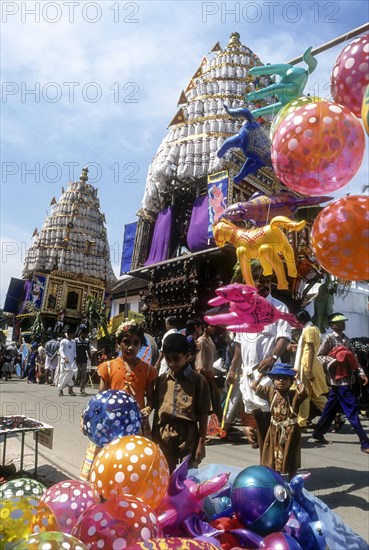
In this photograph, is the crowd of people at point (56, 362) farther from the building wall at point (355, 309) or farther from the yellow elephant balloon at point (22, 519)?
the yellow elephant balloon at point (22, 519)

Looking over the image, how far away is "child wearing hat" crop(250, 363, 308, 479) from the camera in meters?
3.77

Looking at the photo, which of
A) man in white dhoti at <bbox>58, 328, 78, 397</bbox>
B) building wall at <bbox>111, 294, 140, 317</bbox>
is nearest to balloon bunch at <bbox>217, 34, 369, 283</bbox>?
man in white dhoti at <bbox>58, 328, 78, 397</bbox>

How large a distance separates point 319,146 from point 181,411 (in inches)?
80.9

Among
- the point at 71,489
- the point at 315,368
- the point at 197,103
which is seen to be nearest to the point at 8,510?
the point at 71,489

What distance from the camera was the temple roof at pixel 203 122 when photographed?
16688mm

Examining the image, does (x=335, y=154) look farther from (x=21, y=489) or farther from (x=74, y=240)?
(x=74, y=240)

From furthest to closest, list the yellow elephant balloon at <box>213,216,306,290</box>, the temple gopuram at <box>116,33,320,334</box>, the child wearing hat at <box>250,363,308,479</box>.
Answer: the temple gopuram at <box>116,33,320,334</box>
the yellow elephant balloon at <box>213,216,306,290</box>
the child wearing hat at <box>250,363,308,479</box>

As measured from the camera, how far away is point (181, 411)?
333 cm

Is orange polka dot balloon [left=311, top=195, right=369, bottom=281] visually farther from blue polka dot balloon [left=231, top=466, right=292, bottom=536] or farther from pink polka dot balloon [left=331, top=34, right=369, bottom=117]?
blue polka dot balloon [left=231, top=466, right=292, bottom=536]

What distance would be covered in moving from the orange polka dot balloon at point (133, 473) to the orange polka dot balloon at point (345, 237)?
1.44m

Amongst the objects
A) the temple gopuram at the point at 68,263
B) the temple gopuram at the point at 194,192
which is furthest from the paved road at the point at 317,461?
the temple gopuram at the point at 68,263

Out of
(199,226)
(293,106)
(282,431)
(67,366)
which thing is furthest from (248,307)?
(199,226)

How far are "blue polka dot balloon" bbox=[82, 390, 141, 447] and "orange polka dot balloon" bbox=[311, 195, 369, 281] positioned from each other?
154 centimetres

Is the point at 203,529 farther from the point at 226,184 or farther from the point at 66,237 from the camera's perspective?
the point at 66,237
